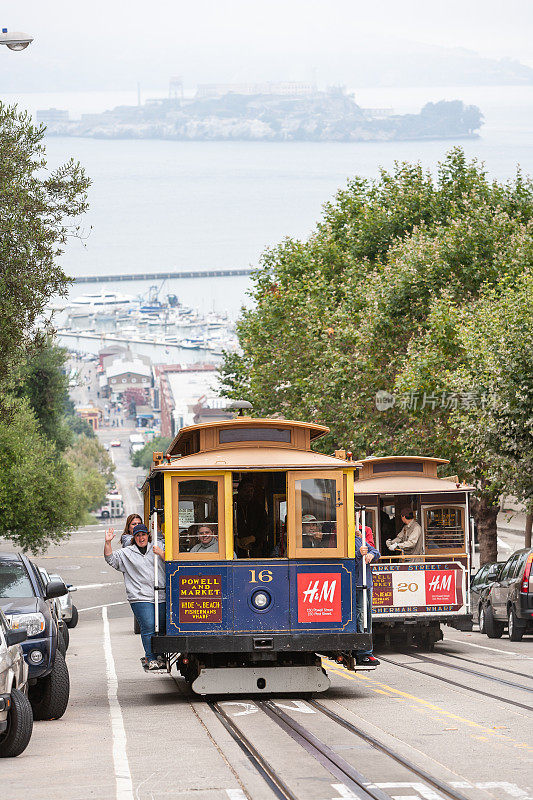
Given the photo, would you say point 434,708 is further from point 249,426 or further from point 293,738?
point 249,426

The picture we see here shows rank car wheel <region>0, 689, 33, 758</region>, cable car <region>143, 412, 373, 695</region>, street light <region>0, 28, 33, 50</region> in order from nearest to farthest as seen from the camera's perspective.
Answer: car wheel <region>0, 689, 33, 758</region> < cable car <region>143, 412, 373, 695</region> < street light <region>0, 28, 33, 50</region>

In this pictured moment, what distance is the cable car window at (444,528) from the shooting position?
2194 cm

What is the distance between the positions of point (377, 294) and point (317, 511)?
25227mm

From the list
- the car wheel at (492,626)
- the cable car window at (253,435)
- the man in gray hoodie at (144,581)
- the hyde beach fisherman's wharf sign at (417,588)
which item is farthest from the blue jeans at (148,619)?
the car wheel at (492,626)

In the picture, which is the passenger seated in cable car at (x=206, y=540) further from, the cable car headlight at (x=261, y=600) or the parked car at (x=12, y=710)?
the parked car at (x=12, y=710)

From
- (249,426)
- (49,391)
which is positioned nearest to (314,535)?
(249,426)

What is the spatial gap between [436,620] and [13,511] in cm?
2653

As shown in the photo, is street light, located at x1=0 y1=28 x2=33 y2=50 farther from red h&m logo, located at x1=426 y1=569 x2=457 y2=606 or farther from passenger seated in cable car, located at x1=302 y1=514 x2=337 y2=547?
red h&m logo, located at x1=426 y1=569 x2=457 y2=606

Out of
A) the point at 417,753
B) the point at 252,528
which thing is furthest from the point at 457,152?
the point at 417,753

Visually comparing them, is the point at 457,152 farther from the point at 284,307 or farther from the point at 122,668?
the point at 122,668

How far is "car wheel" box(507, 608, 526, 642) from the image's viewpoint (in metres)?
23.4

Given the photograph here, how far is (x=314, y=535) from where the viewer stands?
14.2m

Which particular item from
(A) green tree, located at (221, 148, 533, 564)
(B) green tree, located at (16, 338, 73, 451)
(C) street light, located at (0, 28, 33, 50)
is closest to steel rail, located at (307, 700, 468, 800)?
(C) street light, located at (0, 28, 33, 50)

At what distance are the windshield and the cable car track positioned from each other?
2519mm
